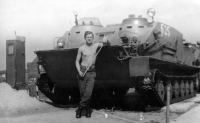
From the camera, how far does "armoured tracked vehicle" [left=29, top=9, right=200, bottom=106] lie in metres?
7.02

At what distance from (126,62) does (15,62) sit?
5864 mm

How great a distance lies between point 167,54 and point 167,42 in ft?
1.25

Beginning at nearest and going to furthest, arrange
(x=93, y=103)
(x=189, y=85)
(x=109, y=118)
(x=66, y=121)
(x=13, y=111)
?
(x=66, y=121) < (x=109, y=118) < (x=13, y=111) < (x=93, y=103) < (x=189, y=85)

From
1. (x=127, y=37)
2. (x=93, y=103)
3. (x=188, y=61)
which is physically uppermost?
(x=127, y=37)

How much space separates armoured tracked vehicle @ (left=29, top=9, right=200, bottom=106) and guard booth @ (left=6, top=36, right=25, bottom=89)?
2.73 m

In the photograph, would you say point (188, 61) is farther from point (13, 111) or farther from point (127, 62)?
point (13, 111)

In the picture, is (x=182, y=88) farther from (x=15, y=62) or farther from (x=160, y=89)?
(x=15, y=62)

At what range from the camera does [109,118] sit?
5680 millimetres

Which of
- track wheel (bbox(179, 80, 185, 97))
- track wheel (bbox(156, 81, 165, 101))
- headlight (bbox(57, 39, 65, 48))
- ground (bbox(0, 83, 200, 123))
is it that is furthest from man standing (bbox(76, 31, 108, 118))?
track wheel (bbox(179, 80, 185, 97))

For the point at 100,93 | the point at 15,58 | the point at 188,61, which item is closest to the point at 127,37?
the point at 100,93

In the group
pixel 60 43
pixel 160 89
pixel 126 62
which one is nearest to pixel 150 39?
pixel 160 89

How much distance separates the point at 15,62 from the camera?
11.3 meters

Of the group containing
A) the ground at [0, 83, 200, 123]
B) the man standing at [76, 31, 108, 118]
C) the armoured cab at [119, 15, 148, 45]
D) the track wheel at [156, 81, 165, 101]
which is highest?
the armoured cab at [119, 15, 148, 45]

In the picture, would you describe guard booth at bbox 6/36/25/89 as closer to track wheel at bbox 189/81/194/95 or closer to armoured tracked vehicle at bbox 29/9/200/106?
armoured tracked vehicle at bbox 29/9/200/106
